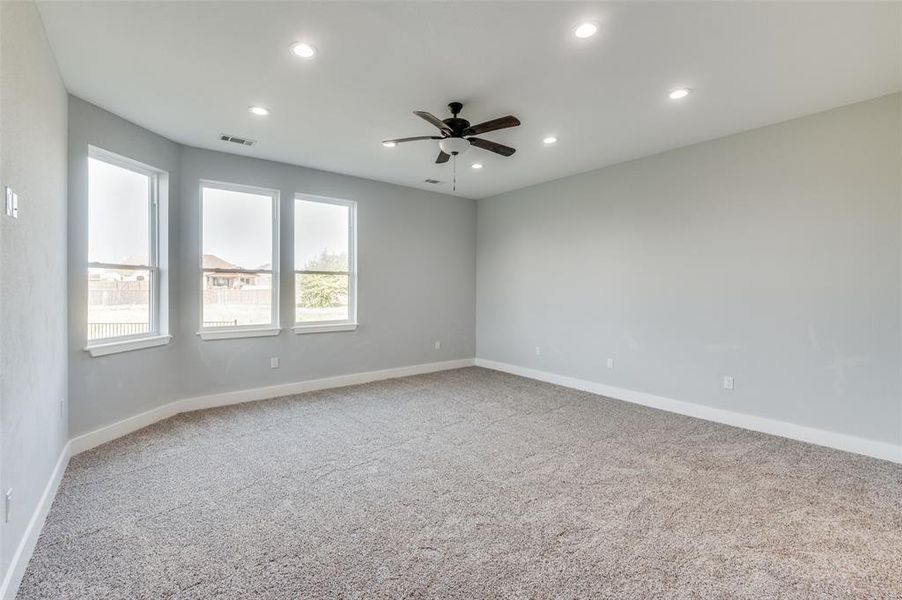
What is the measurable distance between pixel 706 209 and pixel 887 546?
3091 mm

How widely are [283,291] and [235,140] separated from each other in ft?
5.74

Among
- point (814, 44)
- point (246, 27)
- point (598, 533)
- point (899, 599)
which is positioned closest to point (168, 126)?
point (246, 27)

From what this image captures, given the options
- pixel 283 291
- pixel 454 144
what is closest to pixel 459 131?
pixel 454 144

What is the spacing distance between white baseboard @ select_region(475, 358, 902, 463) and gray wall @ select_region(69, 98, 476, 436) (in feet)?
6.69

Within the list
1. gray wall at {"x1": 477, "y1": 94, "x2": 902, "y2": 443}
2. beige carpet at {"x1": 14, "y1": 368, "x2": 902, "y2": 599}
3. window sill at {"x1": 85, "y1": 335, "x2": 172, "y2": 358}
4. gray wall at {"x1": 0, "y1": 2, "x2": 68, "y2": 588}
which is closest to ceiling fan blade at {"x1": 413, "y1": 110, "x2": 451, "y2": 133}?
gray wall at {"x1": 0, "y1": 2, "x2": 68, "y2": 588}

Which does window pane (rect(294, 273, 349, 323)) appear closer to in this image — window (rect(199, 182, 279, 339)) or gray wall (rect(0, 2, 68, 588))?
window (rect(199, 182, 279, 339))

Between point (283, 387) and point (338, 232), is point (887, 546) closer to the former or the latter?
point (283, 387)

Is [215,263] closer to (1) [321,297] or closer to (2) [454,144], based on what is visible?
(1) [321,297]

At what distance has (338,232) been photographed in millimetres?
5676

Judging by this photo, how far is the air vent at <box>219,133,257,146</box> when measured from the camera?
13.7 feet

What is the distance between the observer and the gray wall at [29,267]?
5.91 feet

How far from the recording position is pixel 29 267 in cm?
217

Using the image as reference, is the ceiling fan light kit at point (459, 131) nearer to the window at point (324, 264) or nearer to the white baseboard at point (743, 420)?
the window at point (324, 264)

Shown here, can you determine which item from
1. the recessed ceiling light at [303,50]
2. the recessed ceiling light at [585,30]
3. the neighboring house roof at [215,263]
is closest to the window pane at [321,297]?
the neighboring house roof at [215,263]
